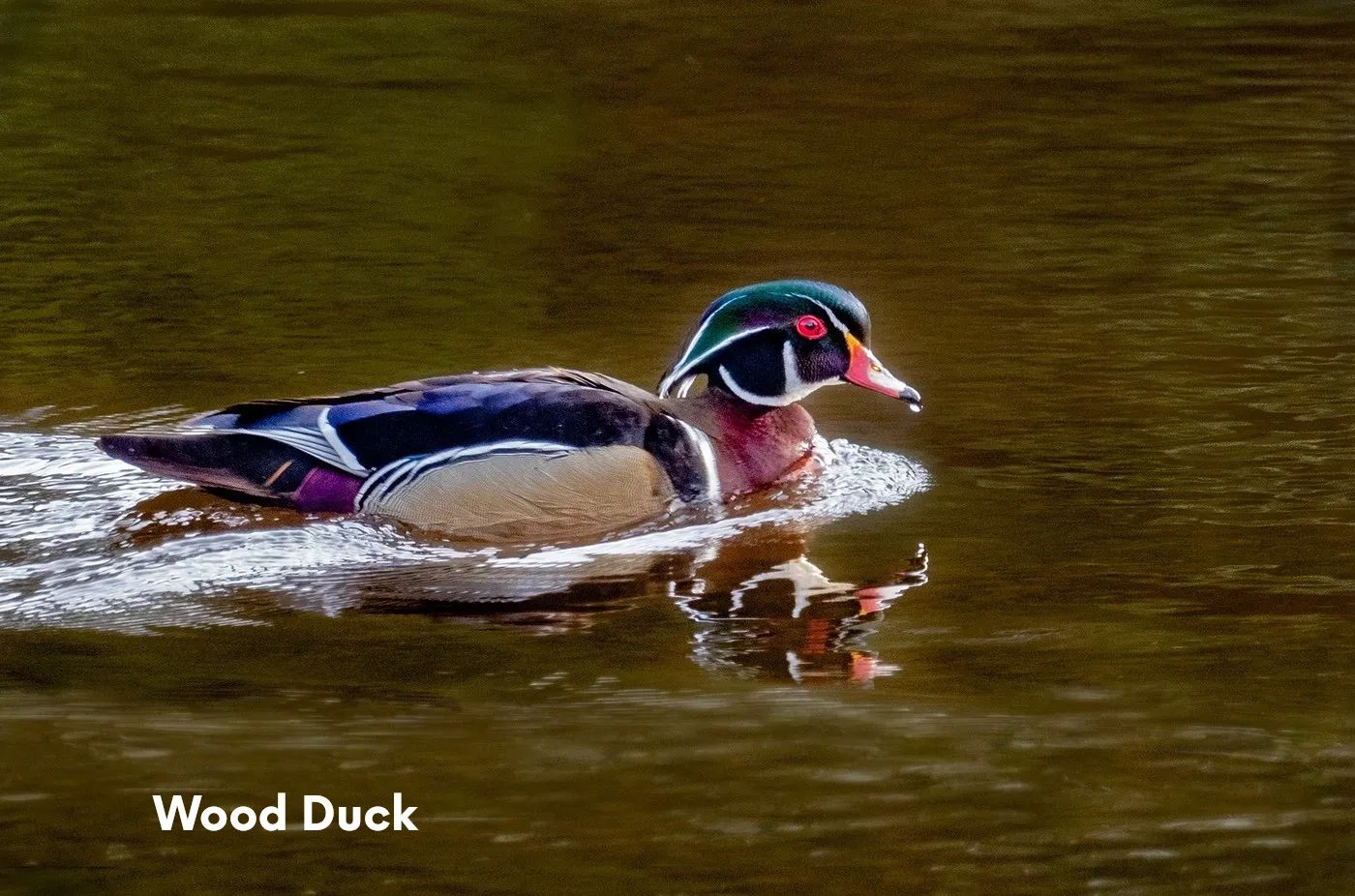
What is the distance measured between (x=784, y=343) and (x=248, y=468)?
221 cm

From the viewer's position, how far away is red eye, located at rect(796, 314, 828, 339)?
8.70m

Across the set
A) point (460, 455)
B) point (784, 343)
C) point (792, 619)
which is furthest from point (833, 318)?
point (792, 619)

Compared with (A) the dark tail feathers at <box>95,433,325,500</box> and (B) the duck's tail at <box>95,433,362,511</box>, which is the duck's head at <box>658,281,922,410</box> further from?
(A) the dark tail feathers at <box>95,433,325,500</box>

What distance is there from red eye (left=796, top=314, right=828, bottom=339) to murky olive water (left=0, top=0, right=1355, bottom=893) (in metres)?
0.62

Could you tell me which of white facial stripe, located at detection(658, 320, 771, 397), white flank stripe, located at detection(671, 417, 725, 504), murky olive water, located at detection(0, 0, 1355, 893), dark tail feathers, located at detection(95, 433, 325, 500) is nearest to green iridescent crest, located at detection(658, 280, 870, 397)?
white facial stripe, located at detection(658, 320, 771, 397)

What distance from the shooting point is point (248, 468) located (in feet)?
26.7

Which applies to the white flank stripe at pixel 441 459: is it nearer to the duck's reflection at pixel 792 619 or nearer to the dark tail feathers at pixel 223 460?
the dark tail feathers at pixel 223 460

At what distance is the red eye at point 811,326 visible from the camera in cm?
870

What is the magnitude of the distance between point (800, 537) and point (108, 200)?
6.32m

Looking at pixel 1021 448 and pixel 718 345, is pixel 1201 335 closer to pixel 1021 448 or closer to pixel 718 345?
pixel 1021 448

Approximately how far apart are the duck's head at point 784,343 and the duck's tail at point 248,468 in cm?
160

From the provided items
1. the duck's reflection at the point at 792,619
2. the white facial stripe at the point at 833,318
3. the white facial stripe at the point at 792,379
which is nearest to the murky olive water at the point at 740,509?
the duck's reflection at the point at 792,619

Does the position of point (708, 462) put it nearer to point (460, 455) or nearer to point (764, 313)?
point (764, 313)

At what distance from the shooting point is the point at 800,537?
8141 millimetres
